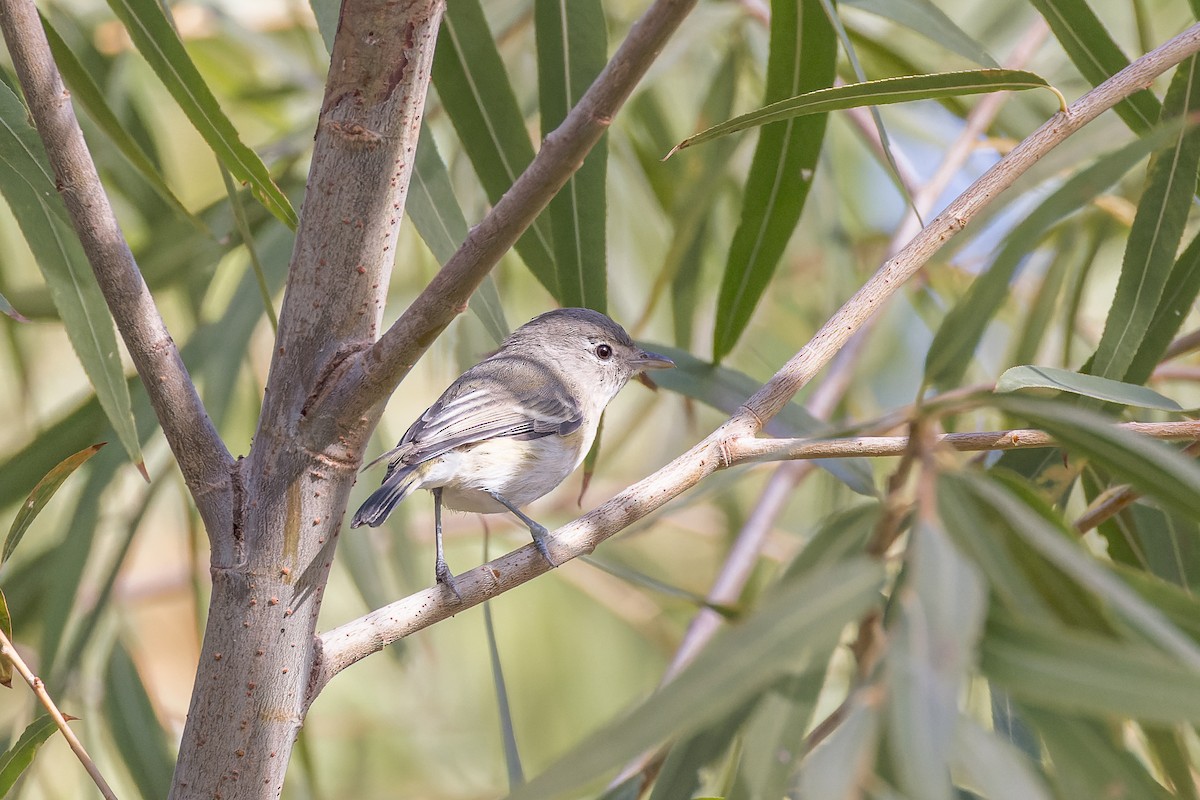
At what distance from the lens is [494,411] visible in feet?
7.50

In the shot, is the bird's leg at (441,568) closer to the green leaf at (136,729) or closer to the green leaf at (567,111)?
the green leaf at (567,111)

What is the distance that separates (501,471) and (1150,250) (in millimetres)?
1253

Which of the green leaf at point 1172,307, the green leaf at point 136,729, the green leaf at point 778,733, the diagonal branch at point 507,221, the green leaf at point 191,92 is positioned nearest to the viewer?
the diagonal branch at point 507,221

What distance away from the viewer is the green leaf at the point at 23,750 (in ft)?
Answer: 4.68

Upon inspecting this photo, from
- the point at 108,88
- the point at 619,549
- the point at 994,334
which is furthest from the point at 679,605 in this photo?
the point at 108,88

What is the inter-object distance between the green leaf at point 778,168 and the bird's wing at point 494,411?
1.75ft

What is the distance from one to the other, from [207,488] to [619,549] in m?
2.96

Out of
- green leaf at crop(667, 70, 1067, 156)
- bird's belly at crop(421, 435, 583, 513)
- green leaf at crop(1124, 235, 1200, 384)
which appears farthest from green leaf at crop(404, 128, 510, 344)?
green leaf at crop(1124, 235, 1200, 384)

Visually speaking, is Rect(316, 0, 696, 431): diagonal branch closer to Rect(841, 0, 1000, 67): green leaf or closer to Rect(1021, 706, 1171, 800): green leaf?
Rect(1021, 706, 1171, 800): green leaf

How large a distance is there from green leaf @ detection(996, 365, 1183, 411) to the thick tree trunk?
77 centimetres

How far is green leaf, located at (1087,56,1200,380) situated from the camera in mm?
1630

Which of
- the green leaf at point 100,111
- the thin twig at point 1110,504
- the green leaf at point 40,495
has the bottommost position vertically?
the thin twig at point 1110,504

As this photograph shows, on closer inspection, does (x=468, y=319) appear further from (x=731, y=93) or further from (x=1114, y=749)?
(x=1114, y=749)

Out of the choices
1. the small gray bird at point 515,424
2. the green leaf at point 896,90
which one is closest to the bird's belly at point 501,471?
the small gray bird at point 515,424
